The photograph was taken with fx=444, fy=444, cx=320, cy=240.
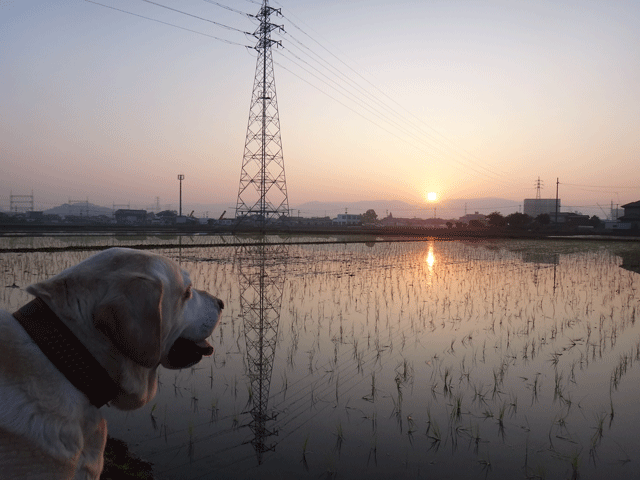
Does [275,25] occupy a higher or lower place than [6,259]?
higher

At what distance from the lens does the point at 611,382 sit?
627 centimetres

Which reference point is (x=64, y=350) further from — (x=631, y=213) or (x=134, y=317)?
(x=631, y=213)

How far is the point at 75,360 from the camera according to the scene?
182 cm

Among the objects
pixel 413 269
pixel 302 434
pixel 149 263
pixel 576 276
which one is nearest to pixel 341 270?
pixel 413 269

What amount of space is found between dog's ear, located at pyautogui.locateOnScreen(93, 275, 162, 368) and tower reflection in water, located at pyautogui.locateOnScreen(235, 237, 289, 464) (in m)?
2.70

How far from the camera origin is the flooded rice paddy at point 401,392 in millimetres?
4223

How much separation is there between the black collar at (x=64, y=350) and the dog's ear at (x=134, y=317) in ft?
0.38

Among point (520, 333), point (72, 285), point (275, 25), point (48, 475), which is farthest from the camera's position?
point (275, 25)

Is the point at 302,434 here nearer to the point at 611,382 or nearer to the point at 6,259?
the point at 611,382

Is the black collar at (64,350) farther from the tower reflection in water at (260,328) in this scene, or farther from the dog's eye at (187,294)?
the tower reflection in water at (260,328)

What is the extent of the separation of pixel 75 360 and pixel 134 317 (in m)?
0.27

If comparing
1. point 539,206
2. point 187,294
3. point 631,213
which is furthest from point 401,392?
point 539,206

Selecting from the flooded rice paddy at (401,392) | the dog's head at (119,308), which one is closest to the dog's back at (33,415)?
the dog's head at (119,308)

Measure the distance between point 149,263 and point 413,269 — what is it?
1739cm
